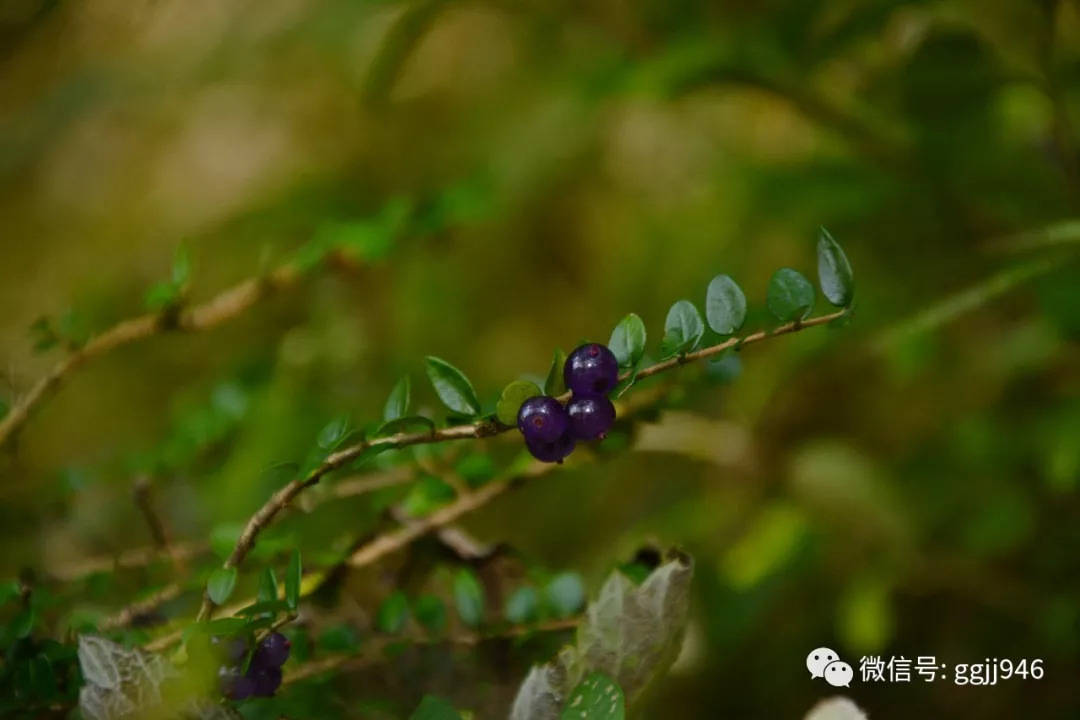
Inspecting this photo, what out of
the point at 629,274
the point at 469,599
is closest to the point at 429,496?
the point at 469,599

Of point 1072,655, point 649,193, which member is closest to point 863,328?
point 1072,655

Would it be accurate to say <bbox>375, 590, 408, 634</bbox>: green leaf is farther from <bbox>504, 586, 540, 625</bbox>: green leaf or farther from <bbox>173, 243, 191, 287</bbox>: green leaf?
<bbox>173, 243, 191, 287</bbox>: green leaf

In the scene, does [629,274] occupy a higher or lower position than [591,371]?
lower

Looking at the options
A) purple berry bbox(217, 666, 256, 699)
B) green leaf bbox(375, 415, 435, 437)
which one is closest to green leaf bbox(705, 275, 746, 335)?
green leaf bbox(375, 415, 435, 437)

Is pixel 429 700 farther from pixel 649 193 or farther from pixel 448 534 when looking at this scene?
pixel 649 193

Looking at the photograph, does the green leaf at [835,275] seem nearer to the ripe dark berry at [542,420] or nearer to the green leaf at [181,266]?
the ripe dark berry at [542,420]

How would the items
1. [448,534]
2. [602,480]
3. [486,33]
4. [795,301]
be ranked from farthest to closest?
1. [486,33]
2. [602,480]
3. [448,534]
4. [795,301]

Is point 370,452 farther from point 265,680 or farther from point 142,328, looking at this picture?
point 142,328

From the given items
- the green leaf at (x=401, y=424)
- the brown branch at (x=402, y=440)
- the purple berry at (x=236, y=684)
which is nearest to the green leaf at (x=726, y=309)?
the brown branch at (x=402, y=440)
